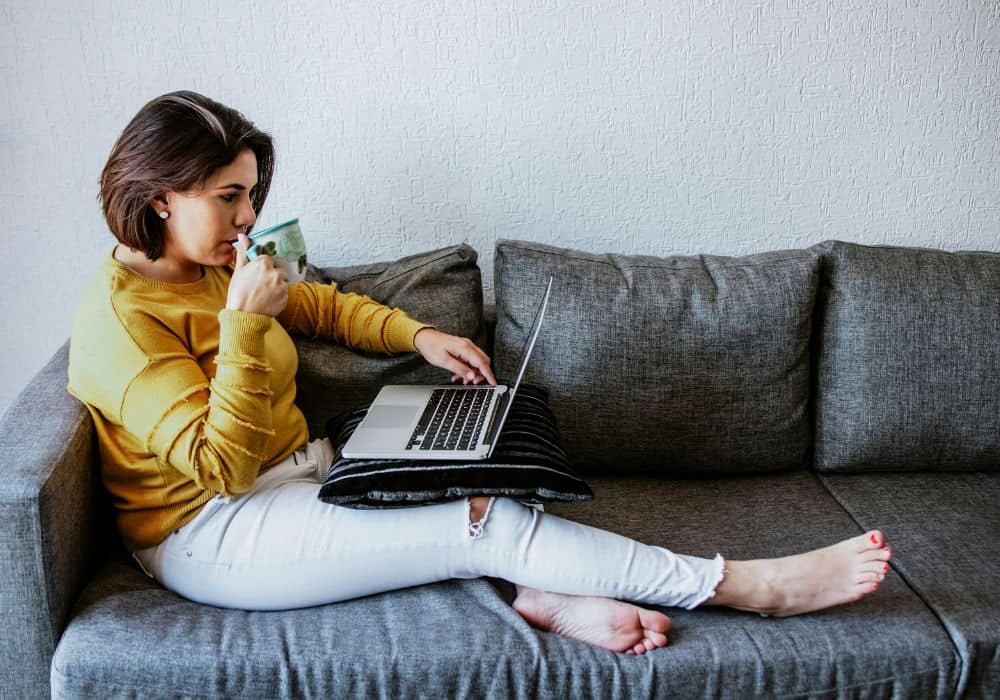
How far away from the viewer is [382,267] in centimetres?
191

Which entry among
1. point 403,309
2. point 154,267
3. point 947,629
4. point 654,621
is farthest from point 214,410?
point 947,629

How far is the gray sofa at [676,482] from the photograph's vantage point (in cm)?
129

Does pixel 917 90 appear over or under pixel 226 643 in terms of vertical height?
over

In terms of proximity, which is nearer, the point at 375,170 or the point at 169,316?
the point at 169,316

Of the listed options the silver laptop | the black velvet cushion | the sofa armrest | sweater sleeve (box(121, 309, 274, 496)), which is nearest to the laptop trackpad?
the silver laptop

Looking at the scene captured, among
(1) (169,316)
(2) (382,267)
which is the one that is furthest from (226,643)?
(2) (382,267)

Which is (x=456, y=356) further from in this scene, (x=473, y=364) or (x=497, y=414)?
(x=497, y=414)

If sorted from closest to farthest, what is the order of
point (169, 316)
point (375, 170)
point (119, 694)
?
1. point (119, 694)
2. point (169, 316)
3. point (375, 170)

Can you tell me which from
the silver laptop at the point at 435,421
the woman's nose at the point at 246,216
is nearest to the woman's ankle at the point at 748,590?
the silver laptop at the point at 435,421

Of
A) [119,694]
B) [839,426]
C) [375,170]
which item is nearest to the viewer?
[119,694]

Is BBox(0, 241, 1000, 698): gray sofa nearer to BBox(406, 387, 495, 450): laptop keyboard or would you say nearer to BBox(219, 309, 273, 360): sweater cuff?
BBox(406, 387, 495, 450): laptop keyboard

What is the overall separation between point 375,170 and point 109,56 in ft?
1.86

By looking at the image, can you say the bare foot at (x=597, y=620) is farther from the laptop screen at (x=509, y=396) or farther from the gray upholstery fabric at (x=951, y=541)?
the gray upholstery fabric at (x=951, y=541)

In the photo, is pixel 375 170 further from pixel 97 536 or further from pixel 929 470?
pixel 929 470
